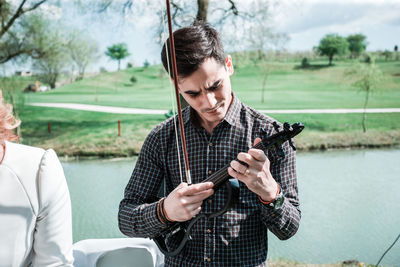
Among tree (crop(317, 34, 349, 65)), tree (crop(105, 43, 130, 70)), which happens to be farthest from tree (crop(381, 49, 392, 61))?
tree (crop(105, 43, 130, 70))

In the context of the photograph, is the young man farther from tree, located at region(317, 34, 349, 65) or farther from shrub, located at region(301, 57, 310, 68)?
shrub, located at region(301, 57, 310, 68)

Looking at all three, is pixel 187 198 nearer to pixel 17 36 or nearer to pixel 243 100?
pixel 17 36

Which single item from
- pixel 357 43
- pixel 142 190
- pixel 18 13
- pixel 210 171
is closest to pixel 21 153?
pixel 142 190

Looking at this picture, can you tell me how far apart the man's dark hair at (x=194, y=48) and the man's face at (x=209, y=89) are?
0.02m

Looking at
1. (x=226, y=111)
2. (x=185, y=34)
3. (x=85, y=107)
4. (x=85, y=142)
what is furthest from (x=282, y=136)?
(x=85, y=107)

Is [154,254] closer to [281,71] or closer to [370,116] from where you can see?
[370,116]

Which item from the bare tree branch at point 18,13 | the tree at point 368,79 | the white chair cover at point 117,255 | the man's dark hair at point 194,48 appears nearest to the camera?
the man's dark hair at point 194,48

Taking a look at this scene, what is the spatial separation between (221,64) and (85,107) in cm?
1161

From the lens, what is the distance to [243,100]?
11.4 metres

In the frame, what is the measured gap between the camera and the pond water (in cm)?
411

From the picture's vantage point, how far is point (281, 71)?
40.7ft

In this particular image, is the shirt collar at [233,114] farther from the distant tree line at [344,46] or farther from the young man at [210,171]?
the distant tree line at [344,46]

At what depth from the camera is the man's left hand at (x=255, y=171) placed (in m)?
0.80

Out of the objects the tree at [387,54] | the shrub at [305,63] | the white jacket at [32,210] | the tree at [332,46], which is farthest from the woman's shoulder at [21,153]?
the shrub at [305,63]
